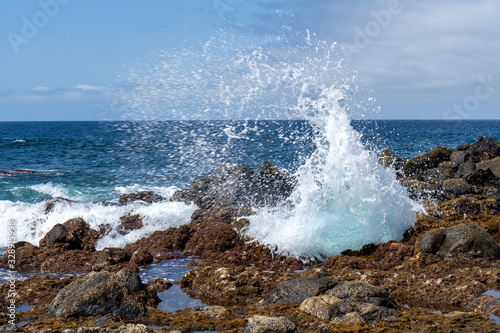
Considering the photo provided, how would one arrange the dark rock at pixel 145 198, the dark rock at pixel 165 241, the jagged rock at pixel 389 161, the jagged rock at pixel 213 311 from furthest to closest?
the jagged rock at pixel 389 161 < the dark rock at pixel 145 198 < the dark rock at pixel 165 241 < the jagged rock at pixel 213 311

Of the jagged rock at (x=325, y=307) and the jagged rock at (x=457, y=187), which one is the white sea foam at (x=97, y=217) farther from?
the jagged rock at (x=457, y=187)

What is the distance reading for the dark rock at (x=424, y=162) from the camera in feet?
48.6

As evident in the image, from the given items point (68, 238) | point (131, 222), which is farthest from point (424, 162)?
point (68, 238)

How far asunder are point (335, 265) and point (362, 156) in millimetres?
3636

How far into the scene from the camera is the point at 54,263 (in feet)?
28.1

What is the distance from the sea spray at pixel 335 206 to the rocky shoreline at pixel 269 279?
336 mm

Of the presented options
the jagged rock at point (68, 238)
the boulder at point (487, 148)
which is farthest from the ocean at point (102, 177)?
the boulder at point (487, 148)

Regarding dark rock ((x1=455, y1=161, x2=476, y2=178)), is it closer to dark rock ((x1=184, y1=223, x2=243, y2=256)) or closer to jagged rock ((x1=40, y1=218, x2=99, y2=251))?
dark rock ((x1=184, y1=223, x2=243, y2=256))

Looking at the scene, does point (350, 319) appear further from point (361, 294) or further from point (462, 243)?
point (462, 243)

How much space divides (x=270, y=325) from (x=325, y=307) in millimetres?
777

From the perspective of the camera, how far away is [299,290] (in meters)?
5.56

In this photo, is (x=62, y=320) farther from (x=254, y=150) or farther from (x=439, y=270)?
(x=254, y=150)

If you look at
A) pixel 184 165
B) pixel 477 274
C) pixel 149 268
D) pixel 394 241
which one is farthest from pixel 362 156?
pixel 184 165

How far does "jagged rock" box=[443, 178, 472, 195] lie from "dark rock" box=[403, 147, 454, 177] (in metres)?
2.88
